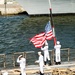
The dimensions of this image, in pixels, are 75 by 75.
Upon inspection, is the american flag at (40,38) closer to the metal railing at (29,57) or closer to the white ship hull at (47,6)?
the metal railing at (29,57)

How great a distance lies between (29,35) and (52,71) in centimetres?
3166

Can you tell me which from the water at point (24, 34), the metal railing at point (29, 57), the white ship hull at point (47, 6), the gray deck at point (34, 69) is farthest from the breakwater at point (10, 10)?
the gray deck at point (34, 69)

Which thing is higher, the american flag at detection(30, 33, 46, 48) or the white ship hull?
the american flag at detection(30, 33, 46, 48)

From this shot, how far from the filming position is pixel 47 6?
8756cm

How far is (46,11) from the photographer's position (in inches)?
3447

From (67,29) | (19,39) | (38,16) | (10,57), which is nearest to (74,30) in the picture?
(67,29)

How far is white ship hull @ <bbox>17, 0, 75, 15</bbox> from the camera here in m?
86.8

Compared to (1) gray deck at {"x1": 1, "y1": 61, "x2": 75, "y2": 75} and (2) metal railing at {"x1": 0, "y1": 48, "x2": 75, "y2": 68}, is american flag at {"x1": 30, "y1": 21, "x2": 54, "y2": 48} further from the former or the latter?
(1) gray deck at {"x1": 1, "y1": 61, "x2": 75, "y2": 75}

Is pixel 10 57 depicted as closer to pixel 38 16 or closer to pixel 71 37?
pixel 71 37

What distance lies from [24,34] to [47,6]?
24.4m

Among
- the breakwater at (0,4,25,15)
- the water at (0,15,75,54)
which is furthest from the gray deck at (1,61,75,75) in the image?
the breakwater at (0,4,25,15)

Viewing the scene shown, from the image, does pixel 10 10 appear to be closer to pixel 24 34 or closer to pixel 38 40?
pixel 24 34

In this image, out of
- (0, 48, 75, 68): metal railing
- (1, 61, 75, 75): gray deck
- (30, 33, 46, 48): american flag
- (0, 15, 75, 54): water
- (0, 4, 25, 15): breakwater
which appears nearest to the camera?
(1, 61, 75, 75): gray deck

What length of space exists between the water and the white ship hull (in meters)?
7.58
